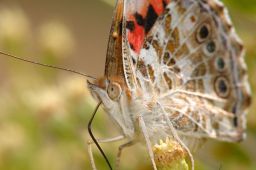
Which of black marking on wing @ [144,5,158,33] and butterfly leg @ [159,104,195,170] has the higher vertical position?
black marking on wing @ [144,5,158,33]

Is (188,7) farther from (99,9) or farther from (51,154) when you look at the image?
(99,9)

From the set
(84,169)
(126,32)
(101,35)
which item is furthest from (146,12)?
(101,35)

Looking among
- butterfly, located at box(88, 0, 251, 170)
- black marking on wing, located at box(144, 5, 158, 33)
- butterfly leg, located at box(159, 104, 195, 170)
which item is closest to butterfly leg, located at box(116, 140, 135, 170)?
butterfly, located at box(88, 0, 251, 170)

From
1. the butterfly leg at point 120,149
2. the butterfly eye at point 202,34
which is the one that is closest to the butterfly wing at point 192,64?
the butterfly eye at point 202,34

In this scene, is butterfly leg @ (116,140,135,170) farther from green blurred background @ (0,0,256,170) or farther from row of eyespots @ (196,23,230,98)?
row of eyespots @ (196,23,230,98)

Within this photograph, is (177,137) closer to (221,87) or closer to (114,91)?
(114,91)

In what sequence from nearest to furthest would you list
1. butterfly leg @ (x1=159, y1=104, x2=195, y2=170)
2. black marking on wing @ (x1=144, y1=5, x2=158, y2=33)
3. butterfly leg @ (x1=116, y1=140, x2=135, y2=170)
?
butterfly leg @ (x1=159, y1=104, x2=195, y2=170)
butterfly leg @ (x1=116, y1=140, x2=135, y2=170)
black marking on wing @ (x1=144, y1=5, x2=158, y2=33)

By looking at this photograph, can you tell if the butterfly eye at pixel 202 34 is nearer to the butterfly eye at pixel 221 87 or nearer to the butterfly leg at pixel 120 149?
the butterfly eye at pixel 221 87
